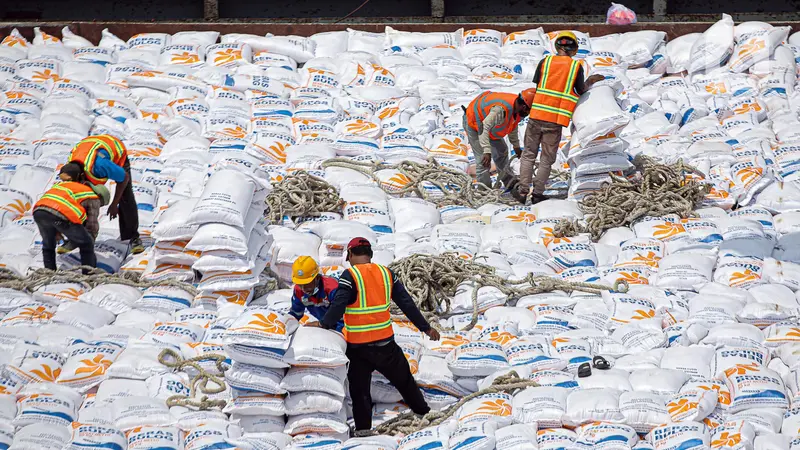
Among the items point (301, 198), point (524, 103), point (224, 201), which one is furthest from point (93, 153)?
point (524, 103)

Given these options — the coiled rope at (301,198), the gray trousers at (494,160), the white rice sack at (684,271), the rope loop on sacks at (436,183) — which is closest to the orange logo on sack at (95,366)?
the coiled rope at (301,198)

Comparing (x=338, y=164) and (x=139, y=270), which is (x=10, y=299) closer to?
(x=139, y=270)

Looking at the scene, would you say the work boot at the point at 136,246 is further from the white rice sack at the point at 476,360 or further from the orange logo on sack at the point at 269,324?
the white rice sack at the point at 476,360

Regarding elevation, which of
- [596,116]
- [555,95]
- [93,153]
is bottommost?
[93,153]

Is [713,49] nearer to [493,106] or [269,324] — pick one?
[493,106]

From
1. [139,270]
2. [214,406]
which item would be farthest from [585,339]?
[139,270]

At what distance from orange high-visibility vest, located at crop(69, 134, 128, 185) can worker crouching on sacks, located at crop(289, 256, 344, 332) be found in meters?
2.14

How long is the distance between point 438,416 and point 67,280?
2.62 metres

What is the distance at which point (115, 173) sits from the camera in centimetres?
717

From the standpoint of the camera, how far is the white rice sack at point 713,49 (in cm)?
966

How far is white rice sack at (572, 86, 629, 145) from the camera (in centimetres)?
775

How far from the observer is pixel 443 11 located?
12297 mm

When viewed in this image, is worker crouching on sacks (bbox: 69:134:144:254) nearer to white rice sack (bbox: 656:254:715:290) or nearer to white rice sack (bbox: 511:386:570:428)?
white rice sack (bbox: 511:386:570:428)

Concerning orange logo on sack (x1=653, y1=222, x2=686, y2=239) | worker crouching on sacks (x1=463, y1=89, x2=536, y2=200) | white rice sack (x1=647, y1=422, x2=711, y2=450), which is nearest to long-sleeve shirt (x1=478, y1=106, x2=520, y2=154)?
worker crouching on sacks (x1=463, y1=89, x2=536, y2=200)
